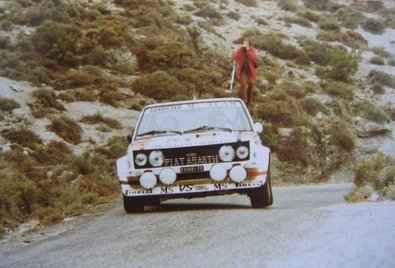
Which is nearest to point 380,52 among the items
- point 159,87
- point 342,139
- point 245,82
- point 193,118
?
point 342,139

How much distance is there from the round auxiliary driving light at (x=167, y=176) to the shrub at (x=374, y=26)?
14961 mm

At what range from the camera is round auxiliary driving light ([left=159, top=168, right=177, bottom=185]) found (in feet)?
26.4

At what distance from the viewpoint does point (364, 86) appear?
22.5m

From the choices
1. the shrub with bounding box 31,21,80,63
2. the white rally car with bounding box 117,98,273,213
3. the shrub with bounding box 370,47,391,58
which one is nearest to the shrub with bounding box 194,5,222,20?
the shrub with bounding box 370,47,391,58

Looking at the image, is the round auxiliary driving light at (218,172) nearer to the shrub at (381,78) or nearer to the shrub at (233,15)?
the shrub at (381,78)

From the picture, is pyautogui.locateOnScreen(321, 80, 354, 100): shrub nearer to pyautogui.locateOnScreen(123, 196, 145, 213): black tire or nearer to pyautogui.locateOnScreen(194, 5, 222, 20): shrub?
pyautogui.locateOnScreen(194, 5, 222, 20): shrub

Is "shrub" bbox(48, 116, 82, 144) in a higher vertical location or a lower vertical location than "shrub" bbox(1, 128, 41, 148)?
lower

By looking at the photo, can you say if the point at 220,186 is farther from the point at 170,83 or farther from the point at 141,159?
Answer: the point at 170,83

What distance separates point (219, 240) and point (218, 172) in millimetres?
2102

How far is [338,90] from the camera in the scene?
71.3ft

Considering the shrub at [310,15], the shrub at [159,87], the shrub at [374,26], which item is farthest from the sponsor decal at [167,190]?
the shrub at [310,15]

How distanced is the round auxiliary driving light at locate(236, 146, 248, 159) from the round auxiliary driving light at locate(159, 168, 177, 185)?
2.73 feet

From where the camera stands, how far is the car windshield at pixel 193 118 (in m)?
8.77

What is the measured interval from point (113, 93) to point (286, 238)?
1200 centimetres
